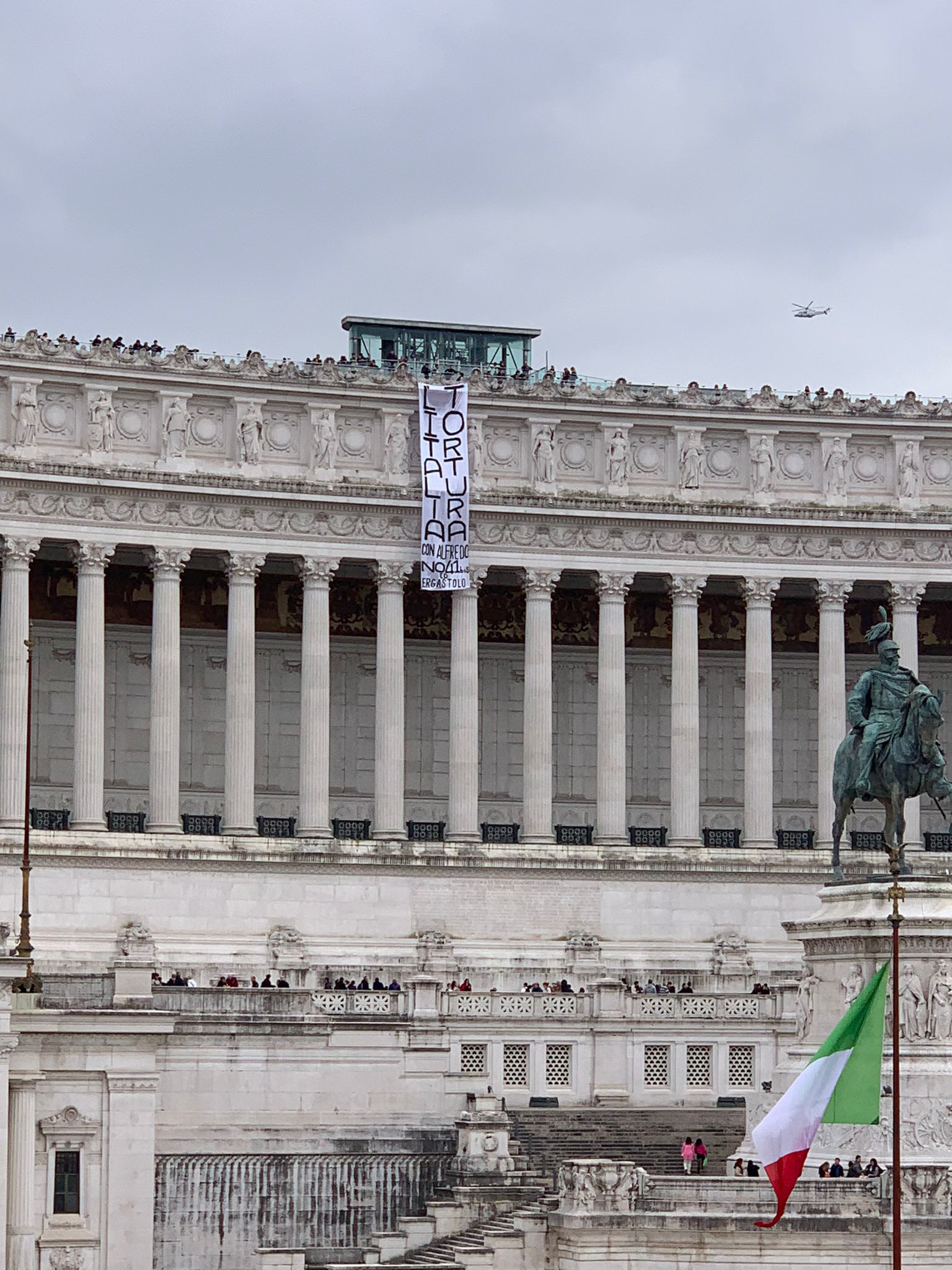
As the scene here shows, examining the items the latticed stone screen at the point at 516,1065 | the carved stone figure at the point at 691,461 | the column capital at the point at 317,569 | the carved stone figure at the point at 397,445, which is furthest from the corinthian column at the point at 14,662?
the carved stone figure at the point at 691,461

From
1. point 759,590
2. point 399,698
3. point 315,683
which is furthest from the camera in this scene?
point 759,590

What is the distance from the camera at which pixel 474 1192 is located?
275 feet

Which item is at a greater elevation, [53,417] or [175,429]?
[53,417]

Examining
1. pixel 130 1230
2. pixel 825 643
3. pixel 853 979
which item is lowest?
pixel 130 1230

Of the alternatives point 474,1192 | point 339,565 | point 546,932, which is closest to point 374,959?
point 546,932

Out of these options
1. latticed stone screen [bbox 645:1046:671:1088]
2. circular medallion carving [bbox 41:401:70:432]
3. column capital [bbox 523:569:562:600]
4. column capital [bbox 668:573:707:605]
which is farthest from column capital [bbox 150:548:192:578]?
latticed stone screen [bbox 645:1046:671:1088]

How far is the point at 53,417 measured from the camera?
372 ft

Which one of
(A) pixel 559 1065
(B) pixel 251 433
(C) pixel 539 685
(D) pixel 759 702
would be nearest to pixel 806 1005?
(A) pixel 559 1065

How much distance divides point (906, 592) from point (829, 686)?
4.34 metres

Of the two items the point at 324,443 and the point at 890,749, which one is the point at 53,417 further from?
the point at 890,749

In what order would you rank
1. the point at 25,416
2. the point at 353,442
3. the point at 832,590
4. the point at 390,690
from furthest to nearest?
the point at 832,590
the point at 353,442
the point at 390,690
the point at 25,416

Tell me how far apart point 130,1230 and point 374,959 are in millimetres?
26953

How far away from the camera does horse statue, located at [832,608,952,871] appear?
85375 millimetres

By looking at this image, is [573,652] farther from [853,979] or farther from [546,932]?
[853,979]
